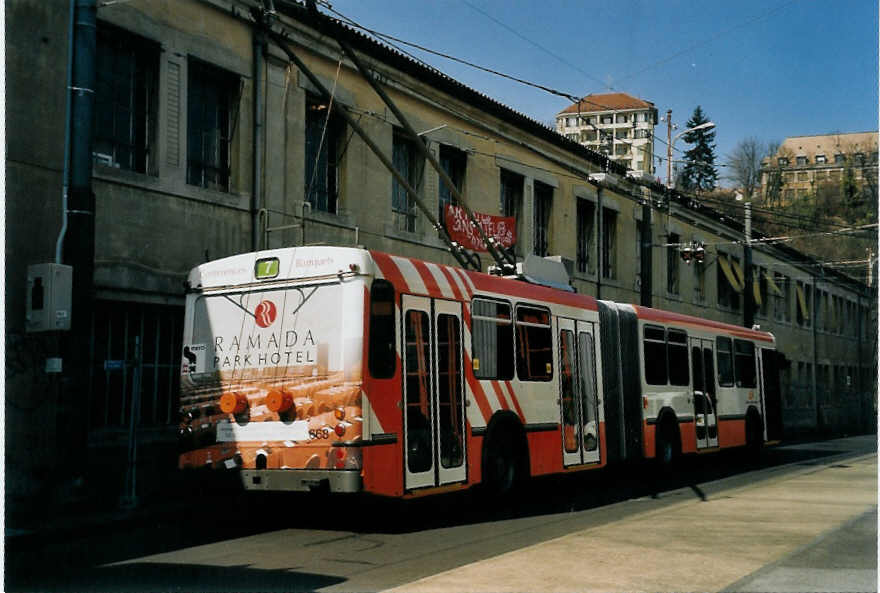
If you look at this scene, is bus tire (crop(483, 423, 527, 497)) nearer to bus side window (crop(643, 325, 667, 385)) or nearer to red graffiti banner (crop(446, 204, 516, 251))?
bus side window (crop(643, 325, 667, 385))

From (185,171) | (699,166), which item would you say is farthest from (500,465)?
(699,166)

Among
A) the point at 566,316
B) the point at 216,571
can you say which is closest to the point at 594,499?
the point at 566,316

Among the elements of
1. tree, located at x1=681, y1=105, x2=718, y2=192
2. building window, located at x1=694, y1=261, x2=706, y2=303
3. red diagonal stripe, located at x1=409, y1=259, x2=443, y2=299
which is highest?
tree, located at x1=681, y1=105, x2=718, y2=192

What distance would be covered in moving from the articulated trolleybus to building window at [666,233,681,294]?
23733 mm

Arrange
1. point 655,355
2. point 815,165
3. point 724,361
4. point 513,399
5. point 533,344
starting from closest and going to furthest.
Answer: point 513,399, point 533,344, point 655,355, point 724,361, point 815,165

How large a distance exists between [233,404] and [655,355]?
9612 mm

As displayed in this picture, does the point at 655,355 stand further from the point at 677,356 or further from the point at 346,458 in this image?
the point at 346,458

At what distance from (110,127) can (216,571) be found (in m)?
8.52

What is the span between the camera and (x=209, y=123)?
17266mm

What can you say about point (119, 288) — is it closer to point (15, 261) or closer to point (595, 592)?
point (15, 261)

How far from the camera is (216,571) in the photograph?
8.84 m

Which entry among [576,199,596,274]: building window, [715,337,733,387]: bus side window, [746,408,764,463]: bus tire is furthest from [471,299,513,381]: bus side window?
[576,199,596,274]: building window

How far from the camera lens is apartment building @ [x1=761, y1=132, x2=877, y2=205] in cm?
1883

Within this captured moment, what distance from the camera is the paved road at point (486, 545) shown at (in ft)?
26.8
